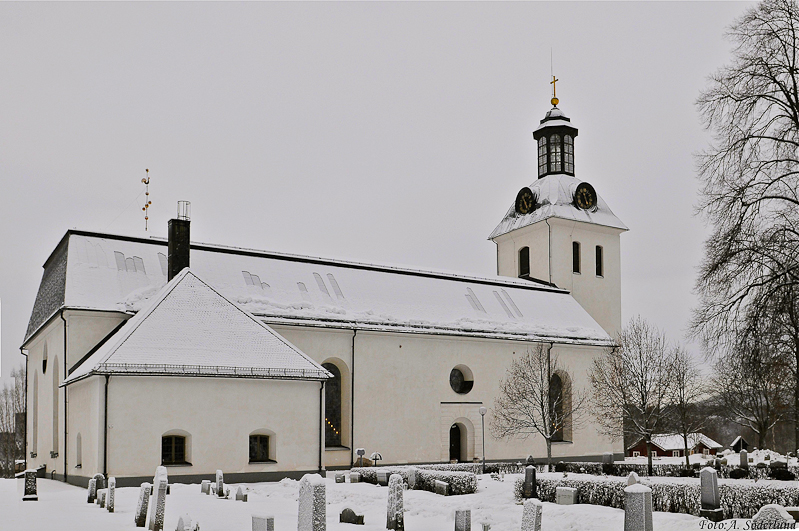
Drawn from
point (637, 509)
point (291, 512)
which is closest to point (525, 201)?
point (291, 512)

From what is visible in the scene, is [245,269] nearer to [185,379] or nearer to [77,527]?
[185,379]

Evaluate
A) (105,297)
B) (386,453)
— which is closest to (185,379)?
(105,297)

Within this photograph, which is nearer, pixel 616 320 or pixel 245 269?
pixel 245 269

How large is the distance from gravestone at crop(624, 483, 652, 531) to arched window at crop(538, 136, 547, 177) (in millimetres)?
37908

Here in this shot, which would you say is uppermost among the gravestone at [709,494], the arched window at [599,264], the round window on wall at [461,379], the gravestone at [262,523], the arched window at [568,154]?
the arched window at [568,154]

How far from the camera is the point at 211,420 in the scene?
26344mm

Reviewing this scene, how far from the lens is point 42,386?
1283 inches

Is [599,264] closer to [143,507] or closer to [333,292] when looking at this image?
[333,292]

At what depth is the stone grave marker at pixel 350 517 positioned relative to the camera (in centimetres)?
1570

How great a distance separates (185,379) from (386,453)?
1144 centimetres

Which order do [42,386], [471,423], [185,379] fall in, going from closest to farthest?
[185,379]
[42,386]
[471,423]

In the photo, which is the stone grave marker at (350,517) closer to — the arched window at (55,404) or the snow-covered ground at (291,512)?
the snow-covered ground at (291,512)

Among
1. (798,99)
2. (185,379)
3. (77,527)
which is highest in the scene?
(798,99)

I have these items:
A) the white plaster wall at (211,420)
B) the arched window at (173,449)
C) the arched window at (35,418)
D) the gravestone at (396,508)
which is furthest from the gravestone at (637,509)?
the arched window at (35,418)
